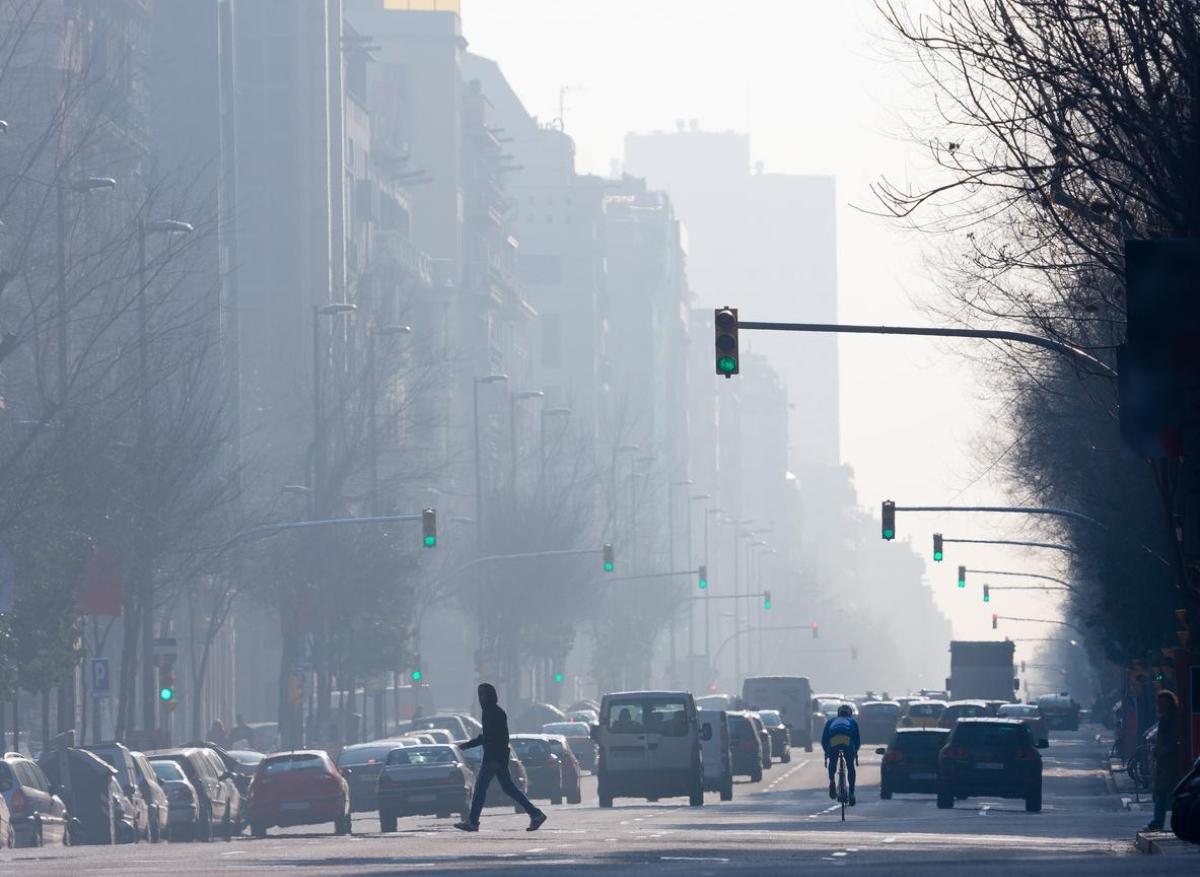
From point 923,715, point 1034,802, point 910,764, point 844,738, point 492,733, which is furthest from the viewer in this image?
point 923,715

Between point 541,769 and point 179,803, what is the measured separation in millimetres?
9929

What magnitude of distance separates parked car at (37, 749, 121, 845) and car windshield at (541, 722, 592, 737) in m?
30.2

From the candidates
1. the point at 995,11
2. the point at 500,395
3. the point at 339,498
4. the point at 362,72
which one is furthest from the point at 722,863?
the point at 500,395

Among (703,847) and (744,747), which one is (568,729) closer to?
(744,747)

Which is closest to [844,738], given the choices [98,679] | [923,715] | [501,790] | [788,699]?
[501,790]

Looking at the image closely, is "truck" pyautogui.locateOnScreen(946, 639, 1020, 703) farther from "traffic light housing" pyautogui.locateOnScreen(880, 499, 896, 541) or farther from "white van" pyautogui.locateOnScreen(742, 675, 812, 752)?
"traffic light housing" pyautogui.locateOnScreen(880, 499, 896, 541)

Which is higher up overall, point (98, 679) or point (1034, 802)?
point (98, 679)

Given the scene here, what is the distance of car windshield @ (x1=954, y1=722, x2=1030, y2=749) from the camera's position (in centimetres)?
4322

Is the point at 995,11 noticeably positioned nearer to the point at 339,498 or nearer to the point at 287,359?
the point at 339,498

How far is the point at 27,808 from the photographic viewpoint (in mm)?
35062

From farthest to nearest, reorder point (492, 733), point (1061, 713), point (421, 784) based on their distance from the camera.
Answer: point (1061, 713)
point (421, 784)
point (492, 733)

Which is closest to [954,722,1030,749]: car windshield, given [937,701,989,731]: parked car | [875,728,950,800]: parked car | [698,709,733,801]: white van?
[875,728,950,800]: parked car

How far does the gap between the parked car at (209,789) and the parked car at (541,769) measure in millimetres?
6129

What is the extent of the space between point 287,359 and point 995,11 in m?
74.4
